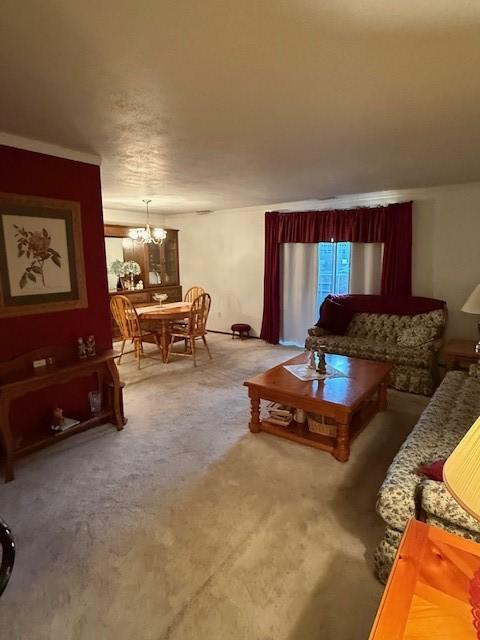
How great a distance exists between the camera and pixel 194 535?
1888 mm

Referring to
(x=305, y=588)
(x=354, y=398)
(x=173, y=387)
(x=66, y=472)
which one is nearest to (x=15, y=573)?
(x=66, y=472)

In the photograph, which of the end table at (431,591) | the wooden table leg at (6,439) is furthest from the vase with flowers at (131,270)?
the end table at (431,591)

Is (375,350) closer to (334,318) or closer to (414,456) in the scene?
(334,318)

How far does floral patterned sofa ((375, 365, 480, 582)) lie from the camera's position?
1.48 meters

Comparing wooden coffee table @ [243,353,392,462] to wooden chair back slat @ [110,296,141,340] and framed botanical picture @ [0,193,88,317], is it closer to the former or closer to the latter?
framed botanical picture @ [0,193,88,317]

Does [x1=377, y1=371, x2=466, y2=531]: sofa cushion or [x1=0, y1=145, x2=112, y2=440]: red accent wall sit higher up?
[x1=0, y1=145, x2=112, y2=440]: red accent wall

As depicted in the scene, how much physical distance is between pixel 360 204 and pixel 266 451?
3740 millimetres

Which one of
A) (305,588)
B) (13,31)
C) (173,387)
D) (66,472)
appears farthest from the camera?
(173,387)

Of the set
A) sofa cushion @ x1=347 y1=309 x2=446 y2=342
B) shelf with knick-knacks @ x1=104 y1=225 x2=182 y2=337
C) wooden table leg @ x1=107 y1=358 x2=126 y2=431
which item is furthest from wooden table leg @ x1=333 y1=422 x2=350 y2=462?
shelf with knick-knacks @ x1=104 y1=225 x2=182 y2=337

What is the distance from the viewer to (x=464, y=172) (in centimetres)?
352

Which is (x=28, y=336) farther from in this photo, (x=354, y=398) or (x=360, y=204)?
(x=360, y=204)

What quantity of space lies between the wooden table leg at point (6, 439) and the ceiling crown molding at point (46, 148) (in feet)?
5.72

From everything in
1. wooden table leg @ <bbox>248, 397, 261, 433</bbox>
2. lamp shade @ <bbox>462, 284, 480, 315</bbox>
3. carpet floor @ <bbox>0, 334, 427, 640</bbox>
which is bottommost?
carpet floor @ <bbox>0, 334, 427, 640</bbox>

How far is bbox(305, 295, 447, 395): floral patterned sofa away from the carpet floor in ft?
2.62
